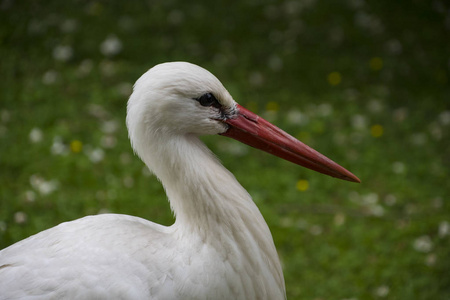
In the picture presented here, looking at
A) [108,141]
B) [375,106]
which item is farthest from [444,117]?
[108,141]

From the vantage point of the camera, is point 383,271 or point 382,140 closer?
point 383,271

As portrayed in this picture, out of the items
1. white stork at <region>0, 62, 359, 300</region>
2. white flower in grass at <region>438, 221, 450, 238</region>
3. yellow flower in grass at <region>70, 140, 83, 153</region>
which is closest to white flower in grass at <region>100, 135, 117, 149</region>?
yellow flower in grass at <region>70, 140, 83, 153</region>

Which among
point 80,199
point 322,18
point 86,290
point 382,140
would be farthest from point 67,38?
point 86,290

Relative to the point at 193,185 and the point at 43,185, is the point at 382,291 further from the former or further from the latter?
the point at 43,185

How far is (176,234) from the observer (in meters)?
2.24

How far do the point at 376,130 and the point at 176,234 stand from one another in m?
3.31

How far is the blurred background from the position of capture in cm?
384

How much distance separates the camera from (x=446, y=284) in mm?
3457

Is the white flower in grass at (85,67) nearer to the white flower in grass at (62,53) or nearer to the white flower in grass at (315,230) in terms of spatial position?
the white flower in grass at (62,53)

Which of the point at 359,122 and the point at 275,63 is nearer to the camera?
the point at 359,122

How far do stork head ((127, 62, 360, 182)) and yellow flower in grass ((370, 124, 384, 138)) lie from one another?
2.98 meters

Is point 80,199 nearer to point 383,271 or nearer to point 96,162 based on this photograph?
point 96,162

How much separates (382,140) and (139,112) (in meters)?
3.40

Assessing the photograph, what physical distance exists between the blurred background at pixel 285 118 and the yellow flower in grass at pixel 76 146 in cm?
1
